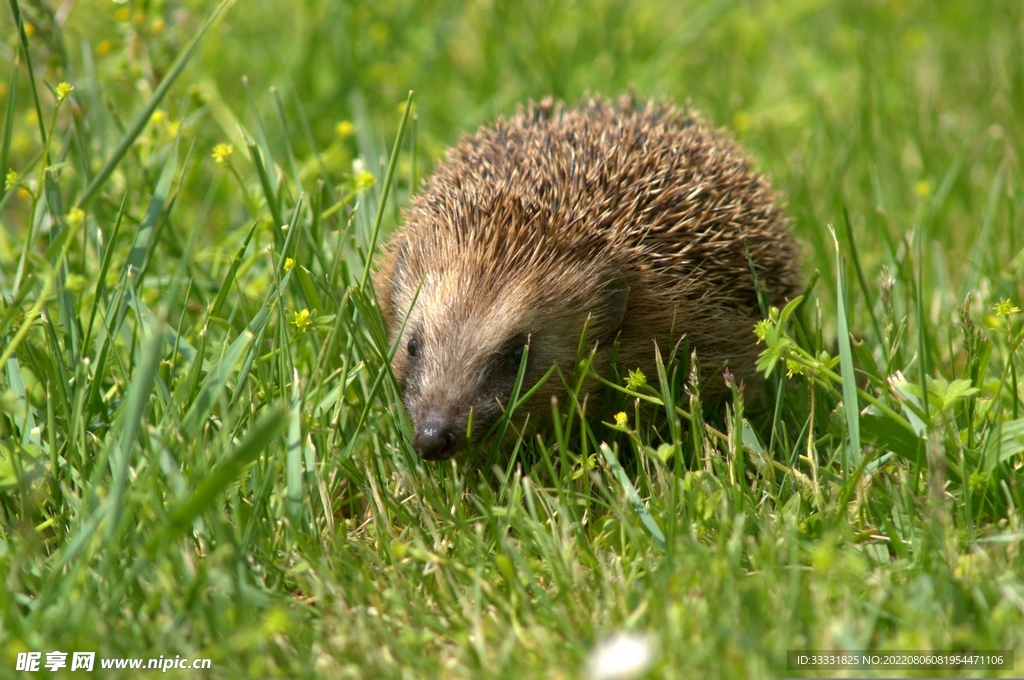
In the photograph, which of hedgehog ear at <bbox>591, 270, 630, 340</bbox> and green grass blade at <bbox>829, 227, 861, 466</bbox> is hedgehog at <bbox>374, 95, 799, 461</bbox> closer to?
hedgehog ear at <bbox>591, 270, 630, 340</bbox>

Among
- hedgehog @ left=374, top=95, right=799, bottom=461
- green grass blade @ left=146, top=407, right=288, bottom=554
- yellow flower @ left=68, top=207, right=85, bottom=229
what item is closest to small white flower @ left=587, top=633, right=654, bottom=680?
green grass blade @ left=146, top=407, right=288, bottom=554

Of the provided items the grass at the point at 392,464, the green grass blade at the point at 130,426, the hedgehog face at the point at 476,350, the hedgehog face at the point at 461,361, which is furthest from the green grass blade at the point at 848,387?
the green grass blade at the point at 130,426

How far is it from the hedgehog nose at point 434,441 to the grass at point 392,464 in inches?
7.5

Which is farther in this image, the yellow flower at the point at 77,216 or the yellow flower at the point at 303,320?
the yellow flower at the point at 303,320

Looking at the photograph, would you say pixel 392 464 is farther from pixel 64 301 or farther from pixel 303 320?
pixel 64 301

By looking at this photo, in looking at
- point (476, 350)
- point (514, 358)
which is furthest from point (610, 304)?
point (476, 350)

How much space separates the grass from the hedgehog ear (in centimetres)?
42

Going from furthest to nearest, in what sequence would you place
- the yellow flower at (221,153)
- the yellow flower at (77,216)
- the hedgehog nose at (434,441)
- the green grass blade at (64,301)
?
the yellow flower at (221,153), the green grass blade at (64,301), the hedgehog nose at (434,441), the yellow flower at (77,216)

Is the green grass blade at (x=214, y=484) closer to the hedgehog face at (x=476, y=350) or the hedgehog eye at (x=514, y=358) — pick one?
the hedgehog face at (x=476, y=350)

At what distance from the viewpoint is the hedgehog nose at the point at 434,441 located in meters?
3.63

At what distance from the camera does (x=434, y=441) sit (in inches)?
143

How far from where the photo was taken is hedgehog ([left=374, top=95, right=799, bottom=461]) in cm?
397

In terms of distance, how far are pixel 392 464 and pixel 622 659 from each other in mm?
1755

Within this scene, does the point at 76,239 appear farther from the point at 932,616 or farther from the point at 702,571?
the point at 932,616
